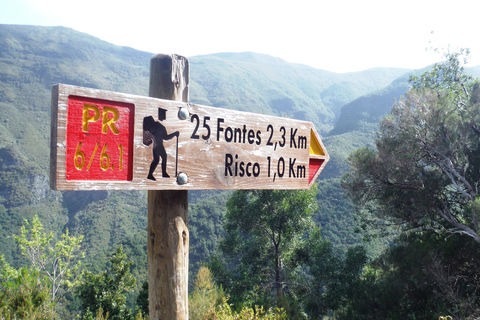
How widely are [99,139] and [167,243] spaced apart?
520 millimetres

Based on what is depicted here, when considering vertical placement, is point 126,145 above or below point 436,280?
above

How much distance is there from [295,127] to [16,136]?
6550 cm

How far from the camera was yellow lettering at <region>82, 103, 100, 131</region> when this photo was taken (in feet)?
3.69

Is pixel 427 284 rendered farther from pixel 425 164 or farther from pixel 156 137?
pixel 156 137

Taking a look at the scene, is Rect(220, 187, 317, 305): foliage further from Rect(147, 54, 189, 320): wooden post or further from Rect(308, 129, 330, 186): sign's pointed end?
Rect(147, 54, 189, 320): wooden post

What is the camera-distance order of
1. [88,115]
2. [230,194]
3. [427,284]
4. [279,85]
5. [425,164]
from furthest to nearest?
1. [279,85]
2. [230,194]
3. [425,164]
4. [427,284]
5. [88,115]

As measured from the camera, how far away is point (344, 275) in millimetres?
10234

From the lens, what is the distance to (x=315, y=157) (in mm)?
1855

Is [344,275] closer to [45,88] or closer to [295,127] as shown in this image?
[295,127]

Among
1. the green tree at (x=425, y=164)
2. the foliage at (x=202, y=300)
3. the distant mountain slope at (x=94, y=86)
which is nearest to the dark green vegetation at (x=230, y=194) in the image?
the distant mountain slope at (x=94, y=86)

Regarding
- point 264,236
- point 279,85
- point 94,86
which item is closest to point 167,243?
point 264,236

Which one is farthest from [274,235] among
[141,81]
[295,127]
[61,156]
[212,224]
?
[141,81]

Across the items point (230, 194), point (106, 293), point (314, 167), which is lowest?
point (106, 293)

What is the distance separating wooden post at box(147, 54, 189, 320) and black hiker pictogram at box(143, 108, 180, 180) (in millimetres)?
212
